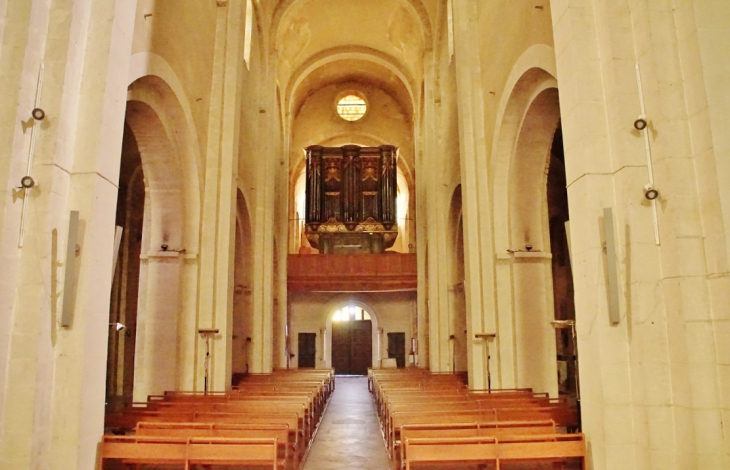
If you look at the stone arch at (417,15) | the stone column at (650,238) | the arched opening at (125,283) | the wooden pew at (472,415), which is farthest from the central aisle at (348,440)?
the stone arch at (417,15)

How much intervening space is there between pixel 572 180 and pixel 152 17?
668 centimetres

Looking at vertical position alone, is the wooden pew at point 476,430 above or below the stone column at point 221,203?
below

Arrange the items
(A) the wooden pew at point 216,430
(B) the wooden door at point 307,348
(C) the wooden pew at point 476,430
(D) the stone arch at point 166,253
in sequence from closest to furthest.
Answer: (C) the wooden pew at point 476,430, (A) the wooden pew at point 216,430, (D) the stone arch at point 166,253, (B) the wooden door at point 307,348

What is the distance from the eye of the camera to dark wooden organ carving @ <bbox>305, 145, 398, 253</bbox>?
908 inches

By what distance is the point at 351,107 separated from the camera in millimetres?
27000

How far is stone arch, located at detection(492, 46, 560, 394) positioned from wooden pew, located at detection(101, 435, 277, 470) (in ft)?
19.4

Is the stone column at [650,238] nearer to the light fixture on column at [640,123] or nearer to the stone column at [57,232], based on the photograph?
the light fixture on column at [640,123]

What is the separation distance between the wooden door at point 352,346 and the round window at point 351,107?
963 centimetres

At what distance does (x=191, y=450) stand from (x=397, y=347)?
60.4ft

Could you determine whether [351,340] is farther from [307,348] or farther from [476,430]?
[476,430]

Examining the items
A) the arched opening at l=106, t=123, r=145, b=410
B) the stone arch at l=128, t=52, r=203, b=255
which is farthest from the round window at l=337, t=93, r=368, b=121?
the stone arch at l=128, t=52, r=203, b=255

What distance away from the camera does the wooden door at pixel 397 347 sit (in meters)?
23.6

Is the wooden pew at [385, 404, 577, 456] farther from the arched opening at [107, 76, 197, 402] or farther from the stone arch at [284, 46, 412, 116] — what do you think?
the stone arch at [284, 46, 412, 116]

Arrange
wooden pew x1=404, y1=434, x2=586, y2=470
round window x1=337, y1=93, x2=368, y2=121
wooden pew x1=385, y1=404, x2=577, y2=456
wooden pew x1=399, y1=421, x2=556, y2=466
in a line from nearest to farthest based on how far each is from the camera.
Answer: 1. wooden pew x1=404, y1=434, x2=586, y2=470
2. wooden pew x1=399, y1=421, x2=556, y2=466
3. wooden pew x1=385, y1=404, x2=577, y2=456
4. round window x1=337, y1=93, x2=368, y2=121
